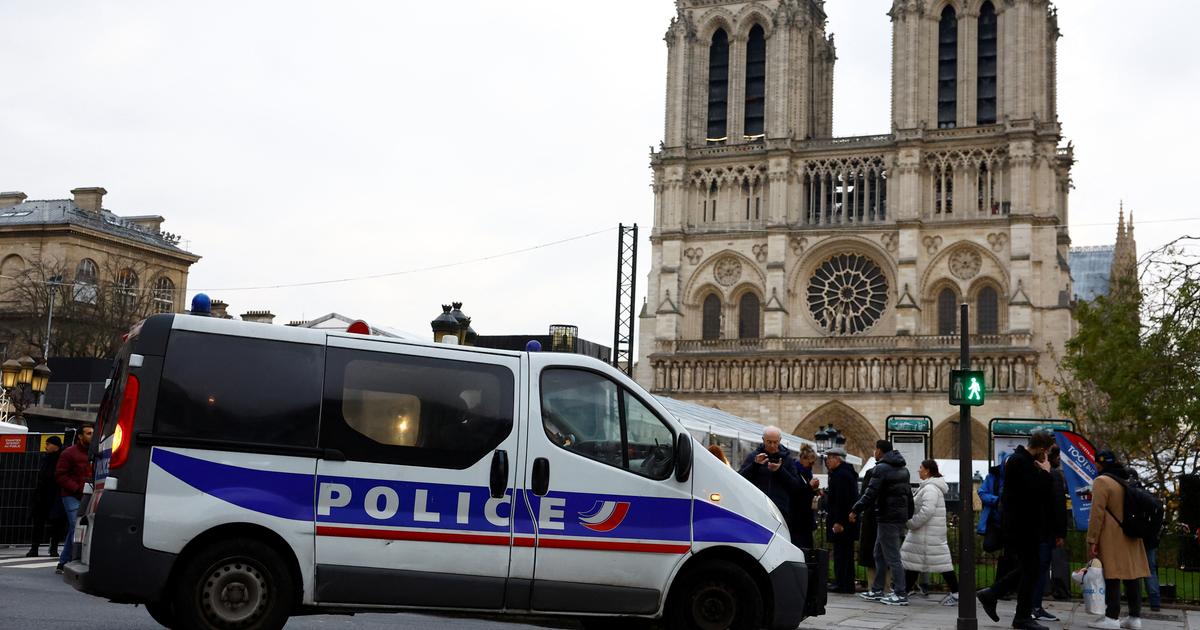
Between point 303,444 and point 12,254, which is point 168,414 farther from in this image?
point 12,254

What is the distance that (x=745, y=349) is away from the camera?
52.8 m

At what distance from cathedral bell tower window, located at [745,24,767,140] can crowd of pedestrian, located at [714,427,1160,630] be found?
1612 inches

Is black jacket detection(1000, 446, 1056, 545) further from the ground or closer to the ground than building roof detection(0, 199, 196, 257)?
closer to the ground

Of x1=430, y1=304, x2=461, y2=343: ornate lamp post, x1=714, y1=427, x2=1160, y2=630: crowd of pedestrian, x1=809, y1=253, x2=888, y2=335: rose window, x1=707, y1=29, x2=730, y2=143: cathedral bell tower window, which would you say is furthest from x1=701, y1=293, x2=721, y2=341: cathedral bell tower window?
x1=714, y1=427, x2=1160, y2=630: crowd of pedestrian

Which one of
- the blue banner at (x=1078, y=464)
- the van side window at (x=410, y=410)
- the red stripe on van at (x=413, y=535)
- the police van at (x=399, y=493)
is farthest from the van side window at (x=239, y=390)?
Result: the blue banner at (x=1078, y=464)

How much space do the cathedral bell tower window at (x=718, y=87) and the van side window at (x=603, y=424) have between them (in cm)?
4741

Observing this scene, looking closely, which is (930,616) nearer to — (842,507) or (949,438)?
(842,507)

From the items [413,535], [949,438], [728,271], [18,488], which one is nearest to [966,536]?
[413,535]

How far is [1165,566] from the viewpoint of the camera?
675 inches

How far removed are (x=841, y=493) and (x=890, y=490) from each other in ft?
3.51

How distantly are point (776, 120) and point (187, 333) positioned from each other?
4738cm

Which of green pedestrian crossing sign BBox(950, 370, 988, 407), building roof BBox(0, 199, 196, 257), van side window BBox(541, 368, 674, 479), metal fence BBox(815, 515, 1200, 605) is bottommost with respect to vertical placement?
metal fence BBox(815, 515, 1200, 605)

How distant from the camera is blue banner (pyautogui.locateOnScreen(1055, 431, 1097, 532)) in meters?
17.8

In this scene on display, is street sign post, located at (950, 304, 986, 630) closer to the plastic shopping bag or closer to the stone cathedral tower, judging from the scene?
the plastic shopping bag
